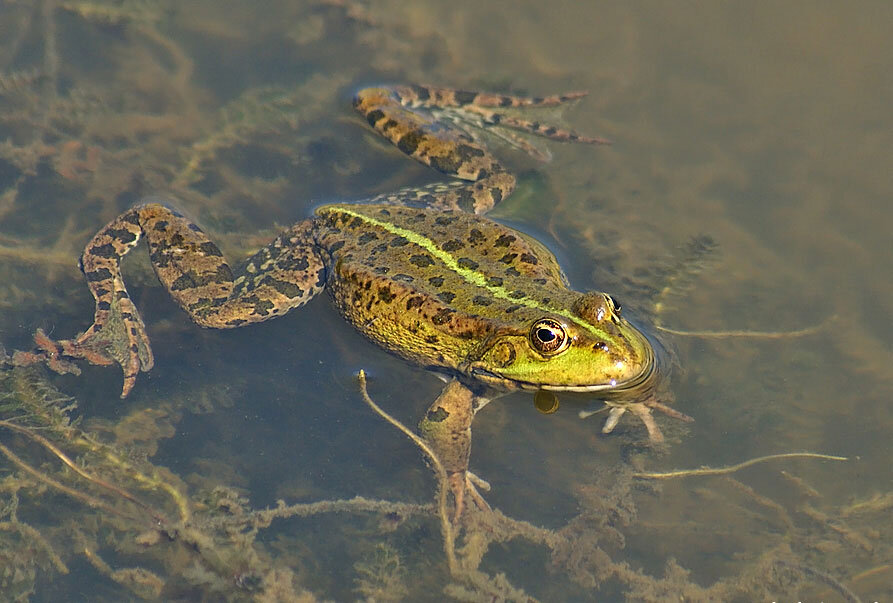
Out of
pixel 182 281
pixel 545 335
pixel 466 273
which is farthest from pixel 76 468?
pixel 545 335

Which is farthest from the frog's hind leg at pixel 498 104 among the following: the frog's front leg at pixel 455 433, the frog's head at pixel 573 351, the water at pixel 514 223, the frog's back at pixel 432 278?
the frog's front leg at pixel 455 433

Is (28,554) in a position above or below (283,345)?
below

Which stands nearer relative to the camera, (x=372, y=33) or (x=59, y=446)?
(x=59, y=446)

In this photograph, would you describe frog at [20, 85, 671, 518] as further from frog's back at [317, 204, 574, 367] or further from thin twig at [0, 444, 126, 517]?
thin twig at [0, 444, 126, 517]

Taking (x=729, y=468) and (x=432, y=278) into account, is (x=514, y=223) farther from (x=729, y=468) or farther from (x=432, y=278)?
(x=729, y=468)

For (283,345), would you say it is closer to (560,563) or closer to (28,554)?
(28,554)

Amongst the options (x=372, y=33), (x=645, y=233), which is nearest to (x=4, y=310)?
(x=372, y=33)
